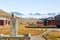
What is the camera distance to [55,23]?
58.5 m

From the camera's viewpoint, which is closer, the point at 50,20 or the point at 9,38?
the point at 9,38

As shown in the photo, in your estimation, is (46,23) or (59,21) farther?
(46,23)

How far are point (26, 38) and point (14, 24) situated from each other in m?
2.13

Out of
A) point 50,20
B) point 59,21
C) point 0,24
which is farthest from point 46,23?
point 0,24

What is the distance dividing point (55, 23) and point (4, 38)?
40976 millimetres

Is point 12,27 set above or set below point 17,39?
above

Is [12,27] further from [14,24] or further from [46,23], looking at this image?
[46,23]

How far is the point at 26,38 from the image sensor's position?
18.8 m

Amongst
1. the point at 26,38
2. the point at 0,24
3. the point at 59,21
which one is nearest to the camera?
the point at 26,38

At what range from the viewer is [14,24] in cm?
1970

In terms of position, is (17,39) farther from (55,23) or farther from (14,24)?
(55,23)

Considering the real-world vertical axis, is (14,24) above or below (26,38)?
above

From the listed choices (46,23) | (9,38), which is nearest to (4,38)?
(9,38)

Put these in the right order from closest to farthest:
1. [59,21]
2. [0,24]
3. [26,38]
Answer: [26,38], [59,21], [0,24]
